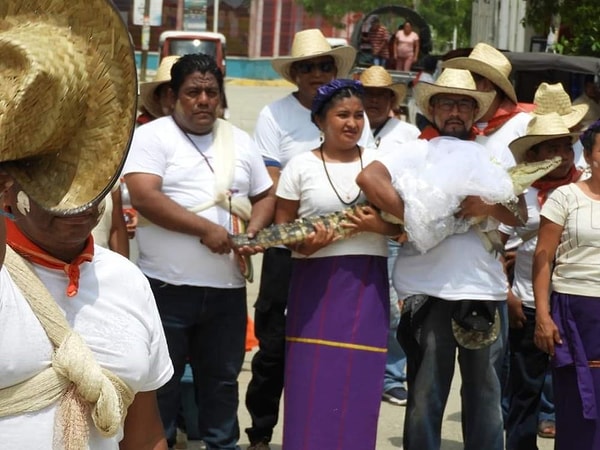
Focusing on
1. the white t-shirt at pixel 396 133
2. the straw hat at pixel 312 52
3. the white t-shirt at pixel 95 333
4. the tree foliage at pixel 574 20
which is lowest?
the white t-shirt at pixel 95 333

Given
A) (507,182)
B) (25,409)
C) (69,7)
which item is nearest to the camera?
(69,7)

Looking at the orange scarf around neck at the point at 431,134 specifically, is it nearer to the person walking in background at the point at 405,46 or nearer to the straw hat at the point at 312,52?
the straw hat at the point at 312,52

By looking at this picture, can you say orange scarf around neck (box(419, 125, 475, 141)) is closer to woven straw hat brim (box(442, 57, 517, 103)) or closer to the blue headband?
the blue headband

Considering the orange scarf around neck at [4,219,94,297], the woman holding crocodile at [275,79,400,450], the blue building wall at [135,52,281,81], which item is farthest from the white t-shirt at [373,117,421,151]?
the blue building wall at [135,52,281,81]

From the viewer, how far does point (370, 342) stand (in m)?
5.53

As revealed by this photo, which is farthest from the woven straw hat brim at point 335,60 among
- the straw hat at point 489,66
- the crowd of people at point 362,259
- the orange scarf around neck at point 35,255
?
the orange scarf around neck at point 35,255

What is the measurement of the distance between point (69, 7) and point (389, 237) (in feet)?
10.6

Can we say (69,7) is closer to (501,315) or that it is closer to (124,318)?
(124,318)

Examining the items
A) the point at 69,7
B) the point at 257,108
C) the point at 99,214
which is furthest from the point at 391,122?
the point at 257,108

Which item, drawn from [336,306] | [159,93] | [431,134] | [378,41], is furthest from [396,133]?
[378,41]

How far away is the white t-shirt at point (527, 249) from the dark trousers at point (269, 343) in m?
1.12

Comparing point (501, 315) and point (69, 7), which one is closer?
point (69, 7)

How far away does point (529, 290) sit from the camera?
20.0ft

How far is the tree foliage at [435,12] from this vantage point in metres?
29.7
